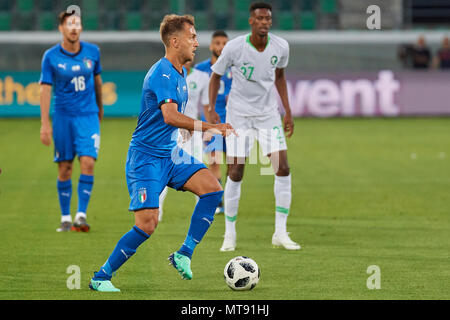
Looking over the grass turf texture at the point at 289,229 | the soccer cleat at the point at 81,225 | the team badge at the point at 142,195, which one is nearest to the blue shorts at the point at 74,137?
the soccer cleat at the point at 81,225

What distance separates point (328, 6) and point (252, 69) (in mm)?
24065

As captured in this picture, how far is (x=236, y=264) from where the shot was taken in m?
6.83

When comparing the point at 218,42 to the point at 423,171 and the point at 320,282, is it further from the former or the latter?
the point at 423,171

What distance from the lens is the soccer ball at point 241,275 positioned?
673 cm

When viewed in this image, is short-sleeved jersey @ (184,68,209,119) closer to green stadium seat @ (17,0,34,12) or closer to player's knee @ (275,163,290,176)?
player's knee @ (275,163,290,176)

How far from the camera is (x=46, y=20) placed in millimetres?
31609

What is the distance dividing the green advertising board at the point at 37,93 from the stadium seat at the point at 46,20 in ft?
19.8

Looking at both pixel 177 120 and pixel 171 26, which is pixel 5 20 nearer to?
pixel 171 26

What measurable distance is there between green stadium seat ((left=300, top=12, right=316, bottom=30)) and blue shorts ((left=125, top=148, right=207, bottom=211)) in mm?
25685

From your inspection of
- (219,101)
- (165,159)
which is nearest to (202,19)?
(219,101)

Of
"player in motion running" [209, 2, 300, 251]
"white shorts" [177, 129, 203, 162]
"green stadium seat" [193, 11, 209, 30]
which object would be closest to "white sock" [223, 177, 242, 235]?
"player in motion running" [209, 2, 300, 251]

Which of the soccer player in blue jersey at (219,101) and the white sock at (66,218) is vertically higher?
the soccer player in blue jersey at (219,101)

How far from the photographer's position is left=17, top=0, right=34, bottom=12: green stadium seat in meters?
31.6

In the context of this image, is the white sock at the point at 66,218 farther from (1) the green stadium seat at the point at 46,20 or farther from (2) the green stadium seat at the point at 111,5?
(2) the green stadium seat at the point at 111,5
